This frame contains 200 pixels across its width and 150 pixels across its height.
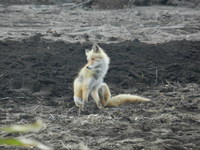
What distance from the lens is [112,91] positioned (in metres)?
9.76

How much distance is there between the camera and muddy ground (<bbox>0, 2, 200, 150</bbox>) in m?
6.33

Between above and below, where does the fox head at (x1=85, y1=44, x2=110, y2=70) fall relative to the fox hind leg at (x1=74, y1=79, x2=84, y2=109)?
above

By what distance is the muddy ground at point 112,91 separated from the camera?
20.8 ft

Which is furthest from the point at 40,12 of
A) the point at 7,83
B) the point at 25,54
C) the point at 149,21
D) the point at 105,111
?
the point at 105,111

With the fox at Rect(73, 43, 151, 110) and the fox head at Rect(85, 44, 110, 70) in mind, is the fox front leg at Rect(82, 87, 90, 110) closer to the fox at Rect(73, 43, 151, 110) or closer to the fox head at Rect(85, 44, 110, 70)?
the fox at Rect(73, 43, 151, 110)

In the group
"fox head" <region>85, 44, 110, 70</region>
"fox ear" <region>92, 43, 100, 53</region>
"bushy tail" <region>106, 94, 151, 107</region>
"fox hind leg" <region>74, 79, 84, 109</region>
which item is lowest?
"bushy tail" <region>106, 94, 151, 107</region>

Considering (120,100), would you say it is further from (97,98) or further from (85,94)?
(85,94)

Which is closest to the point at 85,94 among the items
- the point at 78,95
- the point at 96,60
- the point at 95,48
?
the point at 78,95

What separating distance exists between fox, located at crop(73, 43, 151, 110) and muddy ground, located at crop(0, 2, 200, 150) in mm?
164

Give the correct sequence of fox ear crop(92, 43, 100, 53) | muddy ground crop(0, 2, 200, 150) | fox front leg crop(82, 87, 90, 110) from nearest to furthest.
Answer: muddy ground crop(0, 2, 200, 150)
fox front leg crop(82, 87, 90, 110)
fox ear crop(92, 43, 100, 53)

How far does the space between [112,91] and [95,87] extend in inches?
55.0

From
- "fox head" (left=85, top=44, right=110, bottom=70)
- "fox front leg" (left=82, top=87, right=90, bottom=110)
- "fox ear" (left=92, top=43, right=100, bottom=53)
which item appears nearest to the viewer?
"fox front leg" (left=82, top=87, right=90, bottom=110)

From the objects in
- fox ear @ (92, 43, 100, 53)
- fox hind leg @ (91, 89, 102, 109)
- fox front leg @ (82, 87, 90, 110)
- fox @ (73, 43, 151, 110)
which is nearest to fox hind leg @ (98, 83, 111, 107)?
fox @ (73, 43, 151, 110)

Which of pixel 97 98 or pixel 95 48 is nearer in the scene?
pixel 97 98
